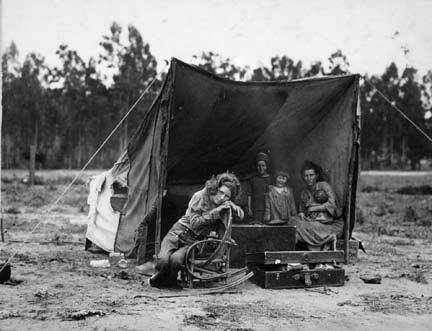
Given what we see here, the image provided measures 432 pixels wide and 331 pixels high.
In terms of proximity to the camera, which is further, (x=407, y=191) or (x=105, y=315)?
(x=407, y=191)

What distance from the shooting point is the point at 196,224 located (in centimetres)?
580

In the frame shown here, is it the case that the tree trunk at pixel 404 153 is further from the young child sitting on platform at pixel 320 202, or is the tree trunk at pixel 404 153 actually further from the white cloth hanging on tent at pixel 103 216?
the white cloth hanging on tent at pixel 103 216

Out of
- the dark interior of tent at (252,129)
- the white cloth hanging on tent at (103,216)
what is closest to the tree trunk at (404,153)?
the dark interior of tent at (252,129)

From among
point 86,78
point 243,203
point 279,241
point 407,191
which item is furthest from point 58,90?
point 279,241

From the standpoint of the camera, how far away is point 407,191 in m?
20.5

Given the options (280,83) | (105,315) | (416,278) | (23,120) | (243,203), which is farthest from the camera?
(23,120)

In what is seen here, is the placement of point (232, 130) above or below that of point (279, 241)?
above

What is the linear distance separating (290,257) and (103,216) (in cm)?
361

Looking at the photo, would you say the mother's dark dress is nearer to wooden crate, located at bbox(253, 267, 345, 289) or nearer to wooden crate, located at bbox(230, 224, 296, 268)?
wooden crate, located at bbox(230, 224, 296, 268)

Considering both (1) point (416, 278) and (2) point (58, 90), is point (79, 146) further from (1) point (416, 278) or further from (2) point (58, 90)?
(1) point (416, 278)

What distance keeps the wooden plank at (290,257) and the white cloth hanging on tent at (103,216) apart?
273 cm

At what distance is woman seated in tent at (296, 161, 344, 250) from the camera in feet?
23.9

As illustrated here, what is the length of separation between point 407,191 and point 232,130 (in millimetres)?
14552

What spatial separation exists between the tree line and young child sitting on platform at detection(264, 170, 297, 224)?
26.2m
